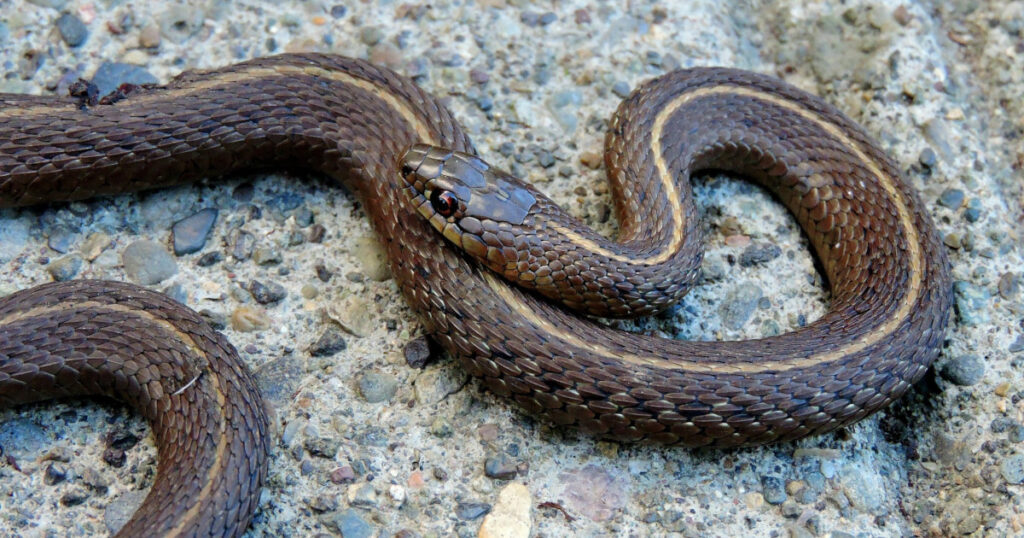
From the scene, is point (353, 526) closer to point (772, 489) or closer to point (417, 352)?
point (417, 352)

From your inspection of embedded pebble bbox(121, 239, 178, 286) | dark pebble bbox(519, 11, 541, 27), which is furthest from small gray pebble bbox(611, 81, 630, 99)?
embedded pebble bbox(121, 239, 178, 286)

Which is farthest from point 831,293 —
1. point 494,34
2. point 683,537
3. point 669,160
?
point 494,34

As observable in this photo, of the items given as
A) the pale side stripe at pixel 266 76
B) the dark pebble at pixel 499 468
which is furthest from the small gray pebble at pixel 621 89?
the dark pebble at pixel 499 468

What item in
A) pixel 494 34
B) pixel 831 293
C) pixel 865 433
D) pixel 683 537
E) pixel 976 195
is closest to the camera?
pixel 683 537

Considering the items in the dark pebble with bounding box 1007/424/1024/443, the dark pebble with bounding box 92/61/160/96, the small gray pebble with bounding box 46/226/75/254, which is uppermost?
the dark pebble with bounding box 1007/424/1024/443

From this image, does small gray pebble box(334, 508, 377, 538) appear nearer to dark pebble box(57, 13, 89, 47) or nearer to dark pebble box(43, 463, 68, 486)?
dark pebble box(43, 463, 68, 486)

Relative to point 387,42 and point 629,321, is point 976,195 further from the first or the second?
point 387,42
